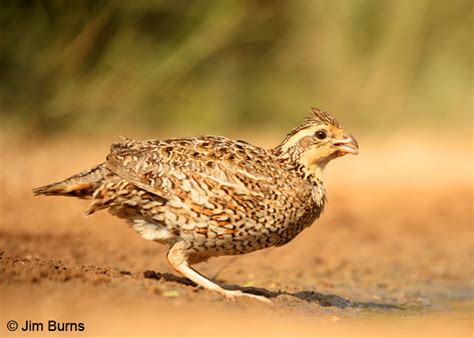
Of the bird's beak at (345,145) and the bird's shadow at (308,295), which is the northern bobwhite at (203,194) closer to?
the bird's beak at (345,145)

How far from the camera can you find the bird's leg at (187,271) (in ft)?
24.7

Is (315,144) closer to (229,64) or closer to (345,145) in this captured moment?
(345,145)

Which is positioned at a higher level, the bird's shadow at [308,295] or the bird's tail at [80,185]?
the bird's tail at [80,185]

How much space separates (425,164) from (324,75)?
8.53ft

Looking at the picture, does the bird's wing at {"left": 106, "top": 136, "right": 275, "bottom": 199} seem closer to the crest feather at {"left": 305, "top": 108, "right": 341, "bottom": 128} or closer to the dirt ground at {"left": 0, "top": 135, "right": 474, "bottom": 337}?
the crest feather at {"left": 305, "top": 108, "right": 341, "bottom": 128}

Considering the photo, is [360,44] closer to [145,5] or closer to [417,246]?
[145,5]

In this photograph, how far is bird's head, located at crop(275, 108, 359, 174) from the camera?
798cm

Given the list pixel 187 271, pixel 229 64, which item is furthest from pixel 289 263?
pixel 229 64

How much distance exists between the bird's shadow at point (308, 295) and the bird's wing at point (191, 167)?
2.75ft

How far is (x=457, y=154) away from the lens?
53.0ft

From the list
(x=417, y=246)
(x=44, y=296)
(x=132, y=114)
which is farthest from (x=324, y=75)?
(x=44, y=296)

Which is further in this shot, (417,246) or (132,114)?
(132,114)

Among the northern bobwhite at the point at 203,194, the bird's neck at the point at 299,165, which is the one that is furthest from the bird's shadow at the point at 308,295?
the bird's neck at the point at 299,165

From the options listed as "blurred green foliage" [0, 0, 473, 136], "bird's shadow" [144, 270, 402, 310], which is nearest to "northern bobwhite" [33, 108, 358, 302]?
"bird's shadow" [144, 270, 402, 310]
